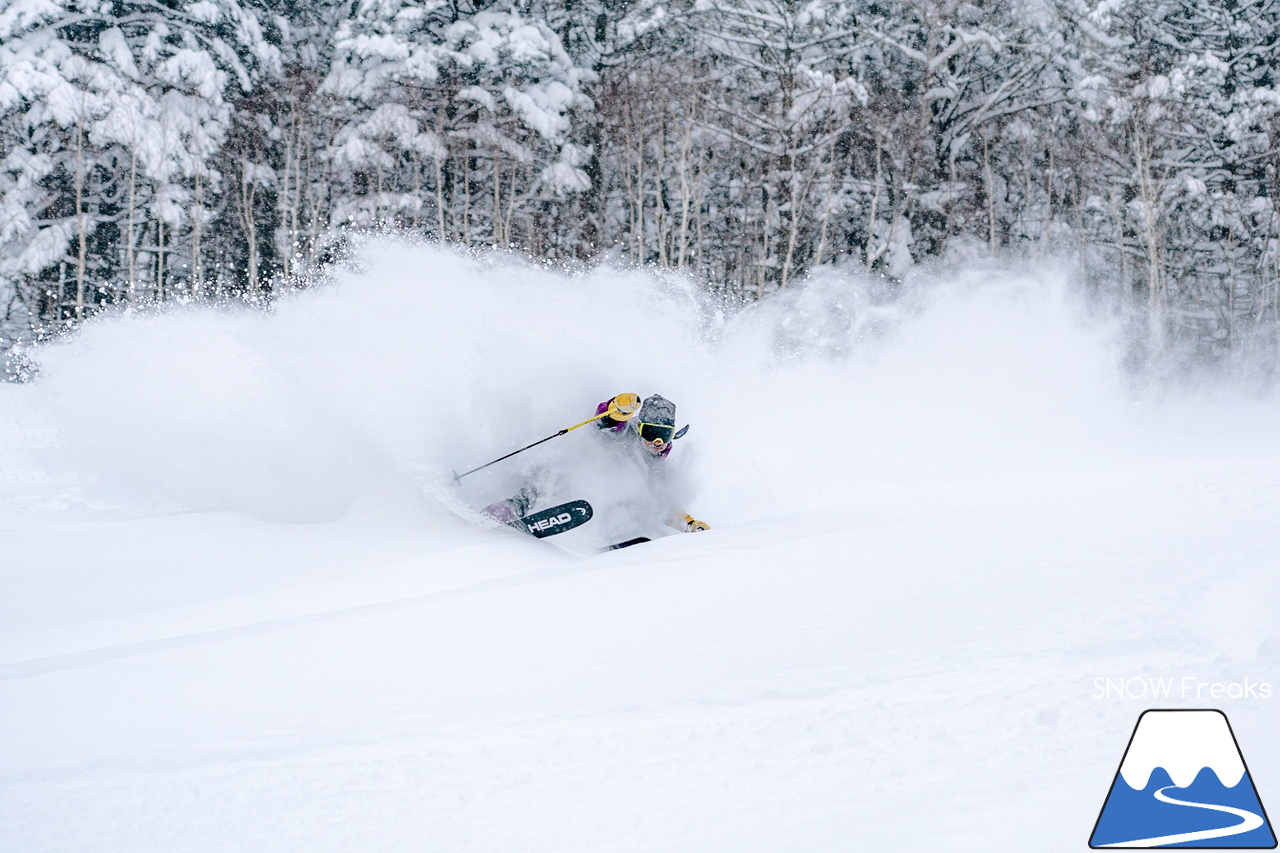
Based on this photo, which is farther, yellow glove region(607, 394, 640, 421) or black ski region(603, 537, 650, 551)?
yellow glove region(607, 394, 640, 421)

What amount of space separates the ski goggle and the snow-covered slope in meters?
0.63

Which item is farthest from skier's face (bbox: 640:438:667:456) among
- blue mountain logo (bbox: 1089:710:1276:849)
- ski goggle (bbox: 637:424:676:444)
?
blue mountain logo (bbox: 1089:710:1276:849)

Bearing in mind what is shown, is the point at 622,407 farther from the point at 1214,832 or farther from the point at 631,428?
the point at 1214,832

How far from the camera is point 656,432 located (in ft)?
24.4

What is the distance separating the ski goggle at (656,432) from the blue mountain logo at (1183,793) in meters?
4.71

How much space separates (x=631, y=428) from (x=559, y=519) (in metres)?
1.15

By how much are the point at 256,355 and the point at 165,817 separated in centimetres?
625

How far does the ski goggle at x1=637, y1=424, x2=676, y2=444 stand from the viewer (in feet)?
24.3

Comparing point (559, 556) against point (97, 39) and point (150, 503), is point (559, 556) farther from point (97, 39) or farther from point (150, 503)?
point (97, 39)

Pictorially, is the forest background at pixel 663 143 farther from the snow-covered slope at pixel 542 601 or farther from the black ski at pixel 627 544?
the black ski at pixel 627 544

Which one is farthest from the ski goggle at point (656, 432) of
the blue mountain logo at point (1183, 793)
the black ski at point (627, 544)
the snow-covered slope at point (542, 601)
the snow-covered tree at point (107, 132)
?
the snow-covered tree at point (107, 132)

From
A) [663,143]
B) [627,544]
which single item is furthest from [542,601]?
[663,143]

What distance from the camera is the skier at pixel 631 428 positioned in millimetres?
7359

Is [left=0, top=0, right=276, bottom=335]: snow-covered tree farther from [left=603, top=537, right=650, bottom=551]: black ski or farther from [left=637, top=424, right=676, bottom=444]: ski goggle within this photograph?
[left=603, top=537, right=650, bottom=551]: black ski
